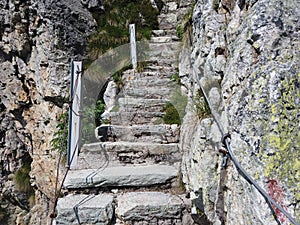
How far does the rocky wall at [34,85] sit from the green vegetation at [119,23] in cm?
19

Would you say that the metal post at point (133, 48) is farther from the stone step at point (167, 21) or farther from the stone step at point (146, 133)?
the stone step at point (146, 133)

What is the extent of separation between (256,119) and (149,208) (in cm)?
119

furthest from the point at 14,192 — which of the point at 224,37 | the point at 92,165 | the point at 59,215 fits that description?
the point at 224,37

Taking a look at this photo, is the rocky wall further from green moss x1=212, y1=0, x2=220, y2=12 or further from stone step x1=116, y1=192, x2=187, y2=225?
green moss x1=212, y1=0, x2=220, y2=12

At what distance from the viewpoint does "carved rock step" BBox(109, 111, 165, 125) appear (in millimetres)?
3623

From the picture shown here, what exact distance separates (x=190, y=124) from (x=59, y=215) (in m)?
1.32

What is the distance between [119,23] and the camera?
5.81m

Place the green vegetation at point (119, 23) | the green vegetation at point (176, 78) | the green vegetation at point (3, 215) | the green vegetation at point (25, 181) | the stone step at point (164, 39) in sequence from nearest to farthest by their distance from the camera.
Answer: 1. the green vegetation at point (176, 78)
2. the green vegetation at point (119, 23)
3. the stone step at point (164, 39)
4. the green vegetation at point (25, 181)
5. the green vegetation at point (3, 215)

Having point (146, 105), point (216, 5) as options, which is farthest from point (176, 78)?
point (216, 5)

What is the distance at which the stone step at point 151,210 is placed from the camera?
7.10 ft

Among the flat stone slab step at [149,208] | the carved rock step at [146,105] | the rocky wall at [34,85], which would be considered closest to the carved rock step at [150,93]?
the carved rock step at [146,105]

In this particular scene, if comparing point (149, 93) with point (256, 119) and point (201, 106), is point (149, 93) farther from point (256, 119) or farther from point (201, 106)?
point (256, 119)

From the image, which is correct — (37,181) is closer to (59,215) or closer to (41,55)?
(41,55)

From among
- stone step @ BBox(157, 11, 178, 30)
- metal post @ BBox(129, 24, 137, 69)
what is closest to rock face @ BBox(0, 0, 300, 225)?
metal post @ BBox(129, 24, 137, 69)
